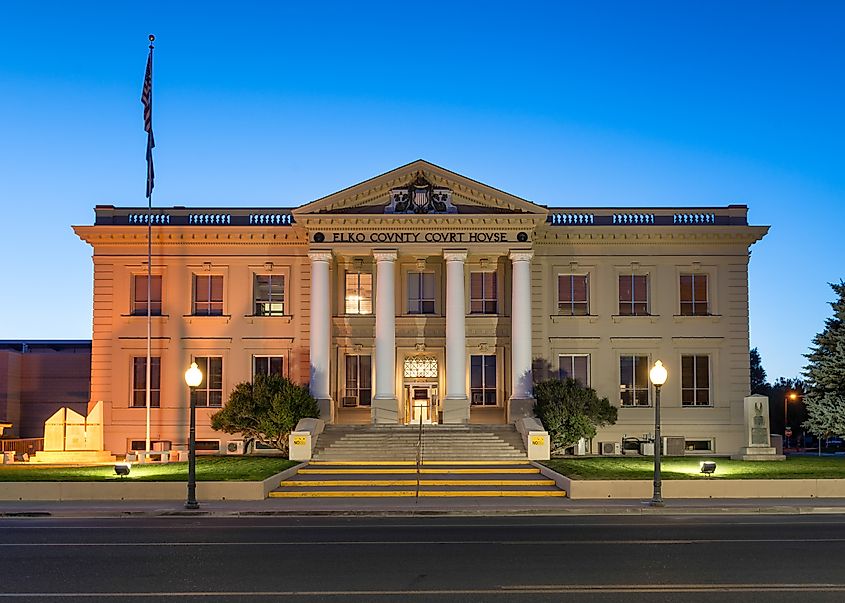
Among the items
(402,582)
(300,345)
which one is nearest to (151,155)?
(300,345)

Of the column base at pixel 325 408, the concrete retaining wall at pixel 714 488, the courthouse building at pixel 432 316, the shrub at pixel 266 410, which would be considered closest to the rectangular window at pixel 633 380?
the courthouse building at pixel 432 316

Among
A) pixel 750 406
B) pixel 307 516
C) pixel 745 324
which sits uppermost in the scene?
pixel 745 324

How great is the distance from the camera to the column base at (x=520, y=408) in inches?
1657

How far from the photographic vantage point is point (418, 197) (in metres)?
43.9

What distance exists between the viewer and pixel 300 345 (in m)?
46.6

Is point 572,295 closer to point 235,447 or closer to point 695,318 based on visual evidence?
point 695,318

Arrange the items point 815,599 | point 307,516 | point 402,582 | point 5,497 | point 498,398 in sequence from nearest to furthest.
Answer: point 815,599
point 402,582
point 307,516
point 5,497
point 498,398

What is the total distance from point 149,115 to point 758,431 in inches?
1090

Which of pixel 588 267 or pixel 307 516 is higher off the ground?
pixel 588 267

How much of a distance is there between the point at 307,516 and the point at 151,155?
21.6 meters

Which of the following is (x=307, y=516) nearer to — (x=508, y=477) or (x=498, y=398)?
(x=508, y=477)

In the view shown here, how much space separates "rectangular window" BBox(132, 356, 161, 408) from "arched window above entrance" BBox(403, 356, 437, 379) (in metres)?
11.3

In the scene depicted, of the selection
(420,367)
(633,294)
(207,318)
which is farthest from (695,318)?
→ (207,318)

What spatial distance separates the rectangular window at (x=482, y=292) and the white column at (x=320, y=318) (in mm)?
7061
